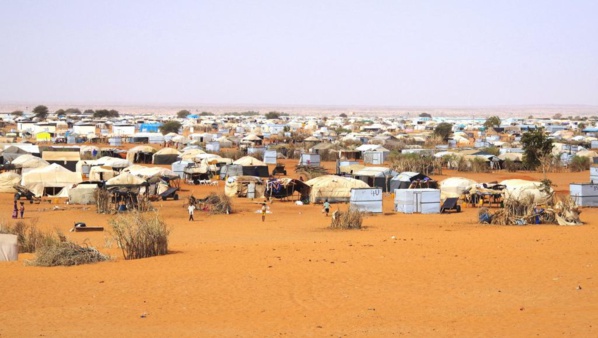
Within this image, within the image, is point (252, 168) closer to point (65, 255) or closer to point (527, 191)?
point (527, 191)

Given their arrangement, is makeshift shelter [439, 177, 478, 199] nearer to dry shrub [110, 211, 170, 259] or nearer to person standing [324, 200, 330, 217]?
person standing [324, 200, 330, 217]

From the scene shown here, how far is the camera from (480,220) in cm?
2783

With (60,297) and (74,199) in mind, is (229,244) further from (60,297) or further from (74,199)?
(74,199)

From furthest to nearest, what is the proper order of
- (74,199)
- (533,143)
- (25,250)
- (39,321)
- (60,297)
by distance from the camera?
(533,143), (74,199), (25,250), (60,297), (39,321)

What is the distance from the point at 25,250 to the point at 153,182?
1642 centimetres

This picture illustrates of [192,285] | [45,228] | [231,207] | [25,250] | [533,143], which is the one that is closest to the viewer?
[192,285]

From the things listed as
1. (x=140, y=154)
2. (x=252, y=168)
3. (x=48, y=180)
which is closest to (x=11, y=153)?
(x=140, y=154)

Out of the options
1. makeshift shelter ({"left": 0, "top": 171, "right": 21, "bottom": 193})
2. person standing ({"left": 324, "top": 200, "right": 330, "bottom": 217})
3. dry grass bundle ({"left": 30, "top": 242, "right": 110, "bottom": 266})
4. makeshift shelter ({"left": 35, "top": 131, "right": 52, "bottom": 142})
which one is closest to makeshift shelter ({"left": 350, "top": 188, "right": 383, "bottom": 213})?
person standing ({"left": 324, "top": 200, "right": 330, "bottom": 217})

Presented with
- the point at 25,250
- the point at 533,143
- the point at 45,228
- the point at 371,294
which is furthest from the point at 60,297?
the point at 533,143

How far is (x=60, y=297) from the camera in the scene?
14875 mm

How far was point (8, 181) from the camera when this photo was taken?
4138 cm

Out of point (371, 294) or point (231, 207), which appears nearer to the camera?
point (371, 294)

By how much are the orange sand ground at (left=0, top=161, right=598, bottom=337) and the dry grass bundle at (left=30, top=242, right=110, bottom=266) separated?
1.11ft

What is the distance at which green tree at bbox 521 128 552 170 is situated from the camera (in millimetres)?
52056
